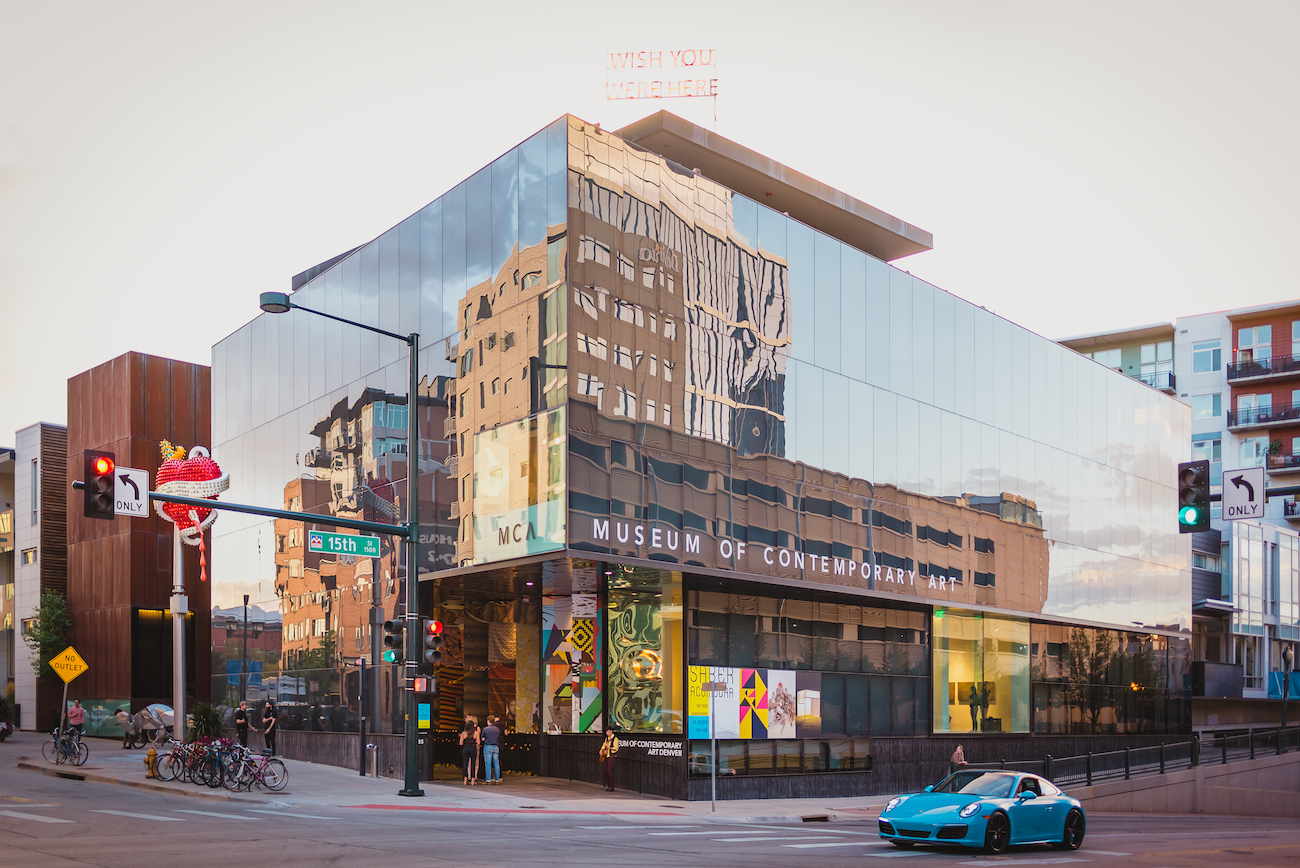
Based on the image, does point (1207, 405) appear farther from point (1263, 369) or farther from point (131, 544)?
point (131, 544)

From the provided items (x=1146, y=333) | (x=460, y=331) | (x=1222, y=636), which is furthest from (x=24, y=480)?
(x=1146, y=333)

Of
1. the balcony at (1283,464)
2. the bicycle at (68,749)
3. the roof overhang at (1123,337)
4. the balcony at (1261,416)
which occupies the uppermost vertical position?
the roof overhang at (1123,337)

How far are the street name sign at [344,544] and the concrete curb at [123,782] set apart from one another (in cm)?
540

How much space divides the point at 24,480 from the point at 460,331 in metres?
40.5

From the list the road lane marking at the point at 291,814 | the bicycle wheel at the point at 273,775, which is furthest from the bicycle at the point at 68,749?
the road lane marking at the point at 291,814

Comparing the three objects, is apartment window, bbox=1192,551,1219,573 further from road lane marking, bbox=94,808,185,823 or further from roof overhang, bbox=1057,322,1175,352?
road lane marking, bbox=94,808,185,823

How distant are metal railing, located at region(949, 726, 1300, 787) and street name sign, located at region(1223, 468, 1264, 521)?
13094 millimetres

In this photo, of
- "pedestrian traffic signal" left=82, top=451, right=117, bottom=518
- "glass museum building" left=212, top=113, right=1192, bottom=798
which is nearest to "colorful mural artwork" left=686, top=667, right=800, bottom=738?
"glass museum building" left=212, top=113, right=1192, bottom=798

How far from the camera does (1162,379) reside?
9756cm

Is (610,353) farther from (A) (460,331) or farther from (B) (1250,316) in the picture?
(B) (1250,316)

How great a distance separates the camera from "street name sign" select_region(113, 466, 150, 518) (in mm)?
21484

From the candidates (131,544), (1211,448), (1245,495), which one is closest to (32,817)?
(1245,495)

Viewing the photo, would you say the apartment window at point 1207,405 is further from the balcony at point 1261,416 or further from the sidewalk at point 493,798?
the sidewalk at point 493,798

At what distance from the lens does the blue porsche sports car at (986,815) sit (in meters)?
18.3
